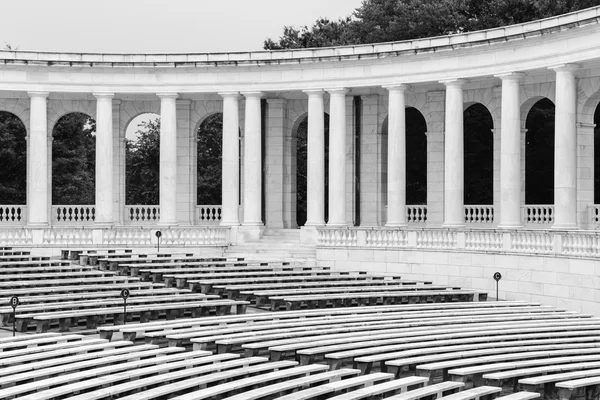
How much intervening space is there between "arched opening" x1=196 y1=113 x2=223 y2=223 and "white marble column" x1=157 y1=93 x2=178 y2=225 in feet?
158

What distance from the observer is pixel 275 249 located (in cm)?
8838

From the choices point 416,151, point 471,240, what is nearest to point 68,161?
point 416,151

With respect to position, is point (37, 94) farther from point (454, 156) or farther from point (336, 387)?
point (336, 387)

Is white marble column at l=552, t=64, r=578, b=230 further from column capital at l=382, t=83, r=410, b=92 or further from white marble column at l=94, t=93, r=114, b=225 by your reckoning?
white marble column at l=94, t=93, r=114, b=225

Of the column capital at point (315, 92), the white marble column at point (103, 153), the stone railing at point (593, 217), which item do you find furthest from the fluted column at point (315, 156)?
the stone railing at point (593, 217)

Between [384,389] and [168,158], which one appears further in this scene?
[168,158]

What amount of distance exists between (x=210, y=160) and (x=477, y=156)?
54.2 meters

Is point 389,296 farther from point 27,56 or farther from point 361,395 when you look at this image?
point 27,56

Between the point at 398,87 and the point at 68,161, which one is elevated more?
the point at 398,87

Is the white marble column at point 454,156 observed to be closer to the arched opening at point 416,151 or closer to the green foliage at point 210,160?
the arched opening at point 416,151

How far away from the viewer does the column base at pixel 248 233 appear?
91956mm

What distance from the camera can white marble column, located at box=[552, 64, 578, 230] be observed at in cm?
7744

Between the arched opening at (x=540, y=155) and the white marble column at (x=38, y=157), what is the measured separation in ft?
153

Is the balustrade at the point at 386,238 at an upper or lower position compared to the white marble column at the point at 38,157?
lower
